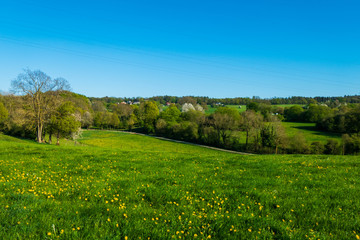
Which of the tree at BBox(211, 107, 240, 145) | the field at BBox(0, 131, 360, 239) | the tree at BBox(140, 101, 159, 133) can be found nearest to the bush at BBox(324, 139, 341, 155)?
the tree at BBox(211, 107, 240, 145)

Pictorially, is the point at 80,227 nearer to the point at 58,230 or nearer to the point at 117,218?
the point at 58,230

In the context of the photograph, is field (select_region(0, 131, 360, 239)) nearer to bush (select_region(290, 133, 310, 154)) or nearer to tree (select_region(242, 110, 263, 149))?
bush (select_region(290, 133, 310, 154))

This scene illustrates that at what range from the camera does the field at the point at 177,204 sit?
430 centimetres

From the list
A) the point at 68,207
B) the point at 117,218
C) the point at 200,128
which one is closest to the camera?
the point at 117,218

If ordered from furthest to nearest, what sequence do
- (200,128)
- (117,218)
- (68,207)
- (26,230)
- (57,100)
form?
1. (200,128)
2. (57,100)
3. (68,207)
4. (117,218)
5. (26,230)

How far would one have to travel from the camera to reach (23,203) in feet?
17.2

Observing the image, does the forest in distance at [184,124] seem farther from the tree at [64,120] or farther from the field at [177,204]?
the field at [177,204]

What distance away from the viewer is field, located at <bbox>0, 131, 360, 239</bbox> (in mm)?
4297

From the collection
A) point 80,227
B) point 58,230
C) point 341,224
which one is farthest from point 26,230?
point 341,224

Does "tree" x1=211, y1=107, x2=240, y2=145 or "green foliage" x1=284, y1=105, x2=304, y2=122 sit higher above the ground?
"green foliage" x1=284, y1=105, x2=304, y2=122

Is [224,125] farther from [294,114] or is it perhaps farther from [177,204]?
[294,114]

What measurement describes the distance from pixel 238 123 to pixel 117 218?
240ft

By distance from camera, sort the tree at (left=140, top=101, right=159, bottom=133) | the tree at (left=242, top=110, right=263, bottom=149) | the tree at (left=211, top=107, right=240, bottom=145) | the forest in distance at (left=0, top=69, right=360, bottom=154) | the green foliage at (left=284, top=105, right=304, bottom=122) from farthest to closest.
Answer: the green foliage at (left=284, top=105, right=304, bottom=122), the tree at (left=140, top=101, right=159, bottom=133), the tree at (left=211, top=107, right=240, bottom=145), the tree at (left=242, top=110, right=263, bottom=149), the forest in distance at (left=0, top=69, right=360, bottom=154)

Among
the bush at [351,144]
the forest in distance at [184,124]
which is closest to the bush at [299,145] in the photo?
the forest in distance at [184,124]
